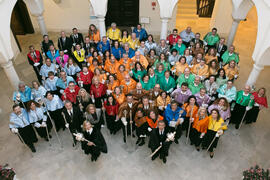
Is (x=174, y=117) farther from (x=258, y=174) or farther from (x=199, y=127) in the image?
(x=258, y=174)

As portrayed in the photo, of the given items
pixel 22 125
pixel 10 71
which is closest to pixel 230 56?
pixel 22 125

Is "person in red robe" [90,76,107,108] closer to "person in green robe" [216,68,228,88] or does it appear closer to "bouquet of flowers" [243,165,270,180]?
"person in green robe" [216,68,228,88]

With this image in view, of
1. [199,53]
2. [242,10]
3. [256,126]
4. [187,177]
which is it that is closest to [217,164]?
[187,177]

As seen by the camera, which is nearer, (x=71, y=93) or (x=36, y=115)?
(x=36, y=115)

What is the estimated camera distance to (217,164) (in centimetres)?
689

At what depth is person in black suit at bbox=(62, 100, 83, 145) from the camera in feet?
22.8

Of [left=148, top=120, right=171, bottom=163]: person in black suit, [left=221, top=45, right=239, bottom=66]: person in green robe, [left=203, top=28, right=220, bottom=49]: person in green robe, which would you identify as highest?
[left=203, top=28, right=220, bottom=49]: person in green robe

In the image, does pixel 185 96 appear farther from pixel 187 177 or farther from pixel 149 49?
pixel 149 49

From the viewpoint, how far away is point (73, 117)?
7.07 metres

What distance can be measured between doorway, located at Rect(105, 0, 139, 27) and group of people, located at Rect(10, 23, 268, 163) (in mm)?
5259

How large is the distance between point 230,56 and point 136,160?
562 cm

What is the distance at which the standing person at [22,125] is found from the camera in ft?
21.5

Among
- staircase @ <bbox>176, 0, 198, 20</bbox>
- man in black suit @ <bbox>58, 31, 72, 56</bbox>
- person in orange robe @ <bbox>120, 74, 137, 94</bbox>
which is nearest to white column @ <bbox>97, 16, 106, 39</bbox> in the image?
man in black suit @ <bbox>58, 31, 72, 56</bbox>

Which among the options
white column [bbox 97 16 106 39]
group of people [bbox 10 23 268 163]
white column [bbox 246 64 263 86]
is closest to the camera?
group of people [bbox 10 23 268 163]
